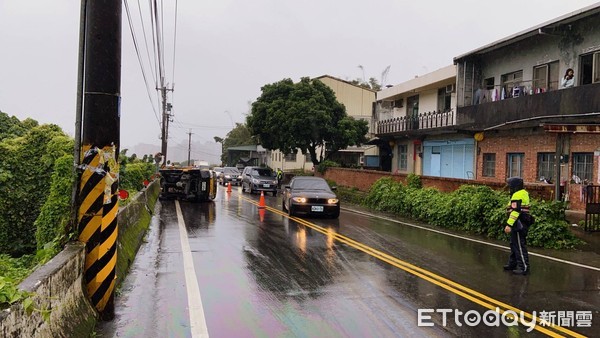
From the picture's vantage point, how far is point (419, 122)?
29.4 m

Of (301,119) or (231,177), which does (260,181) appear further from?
(231,177)

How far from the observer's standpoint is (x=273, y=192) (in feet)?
101

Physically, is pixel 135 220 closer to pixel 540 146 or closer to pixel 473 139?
pixel 540 146

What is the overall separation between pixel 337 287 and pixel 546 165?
1591 cm

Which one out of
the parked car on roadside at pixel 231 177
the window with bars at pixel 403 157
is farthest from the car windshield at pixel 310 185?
the parked car on roadside at pixel 231 177

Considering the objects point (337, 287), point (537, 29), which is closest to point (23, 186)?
point (337, 287)

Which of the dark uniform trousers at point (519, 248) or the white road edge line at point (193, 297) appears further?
the dark uniform trousers at point (519, 248)

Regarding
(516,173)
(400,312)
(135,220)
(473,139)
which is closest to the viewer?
(400,312)

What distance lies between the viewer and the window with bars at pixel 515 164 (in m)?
21.3

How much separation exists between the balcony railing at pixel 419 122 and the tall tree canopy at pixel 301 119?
6.84 feet

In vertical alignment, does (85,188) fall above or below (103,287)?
above

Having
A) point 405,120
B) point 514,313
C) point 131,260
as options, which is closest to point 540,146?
point 405,120

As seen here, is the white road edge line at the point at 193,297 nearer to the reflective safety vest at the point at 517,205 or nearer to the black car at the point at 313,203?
the reflective safety vest at the point at 517,205

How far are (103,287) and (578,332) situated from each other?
18.1 feet
